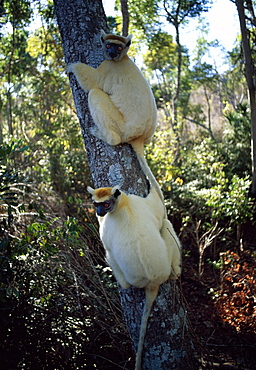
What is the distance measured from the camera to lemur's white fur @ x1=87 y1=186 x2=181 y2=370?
9.52 feet

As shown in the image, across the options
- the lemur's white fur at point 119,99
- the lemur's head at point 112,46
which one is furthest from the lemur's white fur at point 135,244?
the lemur's head at point 112,46

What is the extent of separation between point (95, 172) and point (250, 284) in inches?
151

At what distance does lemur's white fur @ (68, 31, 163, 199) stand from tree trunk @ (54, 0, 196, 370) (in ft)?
0.31

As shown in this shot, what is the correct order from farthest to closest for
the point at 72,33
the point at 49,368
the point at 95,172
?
Result: 1. the point at 49,368
2. the point at 72,33
3. the point at 95,172

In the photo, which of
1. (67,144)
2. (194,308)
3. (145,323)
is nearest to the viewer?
(145,323)

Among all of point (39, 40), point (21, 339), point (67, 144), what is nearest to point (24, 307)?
point (21, 339)

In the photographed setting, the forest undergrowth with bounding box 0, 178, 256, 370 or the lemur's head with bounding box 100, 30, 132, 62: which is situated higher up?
the lemur's head with bounding box 100, 30, 132, 62

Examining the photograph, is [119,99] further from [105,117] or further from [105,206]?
[105,206]

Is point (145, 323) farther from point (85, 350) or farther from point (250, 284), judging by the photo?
point (250, 284)

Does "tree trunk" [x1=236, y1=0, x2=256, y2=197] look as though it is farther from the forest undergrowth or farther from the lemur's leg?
the lemur's leg

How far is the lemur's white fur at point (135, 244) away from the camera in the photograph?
290cm

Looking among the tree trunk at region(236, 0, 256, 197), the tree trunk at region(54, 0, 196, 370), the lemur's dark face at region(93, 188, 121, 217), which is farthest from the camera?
the tree trunk at region(236, 0, 256, 197)

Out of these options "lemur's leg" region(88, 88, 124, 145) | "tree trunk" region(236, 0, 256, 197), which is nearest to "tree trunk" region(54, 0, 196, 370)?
"lemur's leg" region(88, 88, 124, 145)

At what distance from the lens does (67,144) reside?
10.1 m
